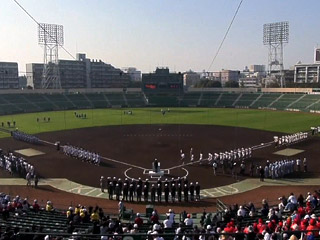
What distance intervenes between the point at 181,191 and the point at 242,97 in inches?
2866

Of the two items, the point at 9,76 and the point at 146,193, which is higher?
the point at 9,76

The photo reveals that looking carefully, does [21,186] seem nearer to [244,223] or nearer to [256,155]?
[244,223]

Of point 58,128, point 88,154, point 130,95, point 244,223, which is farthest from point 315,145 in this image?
point 130,95

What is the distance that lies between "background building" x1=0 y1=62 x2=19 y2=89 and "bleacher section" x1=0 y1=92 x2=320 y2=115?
144 ft

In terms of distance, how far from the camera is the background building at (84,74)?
146m

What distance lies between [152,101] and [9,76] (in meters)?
65.8

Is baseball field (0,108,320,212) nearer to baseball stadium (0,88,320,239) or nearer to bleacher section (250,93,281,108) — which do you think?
baseball stadium (0,88,320,239)

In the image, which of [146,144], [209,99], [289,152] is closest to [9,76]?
[209,99]

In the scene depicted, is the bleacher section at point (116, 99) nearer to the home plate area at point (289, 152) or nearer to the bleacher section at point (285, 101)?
the bleacher section at point (285, 101)

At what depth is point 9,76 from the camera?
12812cm

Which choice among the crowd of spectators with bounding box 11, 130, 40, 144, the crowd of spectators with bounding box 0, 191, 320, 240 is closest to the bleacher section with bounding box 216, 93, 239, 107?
the crowd of spectators with bounding box 11, 130, 40, 144

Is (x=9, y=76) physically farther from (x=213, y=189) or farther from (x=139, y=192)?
(x=213, y=189)

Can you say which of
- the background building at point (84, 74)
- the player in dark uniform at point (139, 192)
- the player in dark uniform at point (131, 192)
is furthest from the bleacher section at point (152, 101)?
the player in dark uniform at point (131, 192)

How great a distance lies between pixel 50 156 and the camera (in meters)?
32.4
